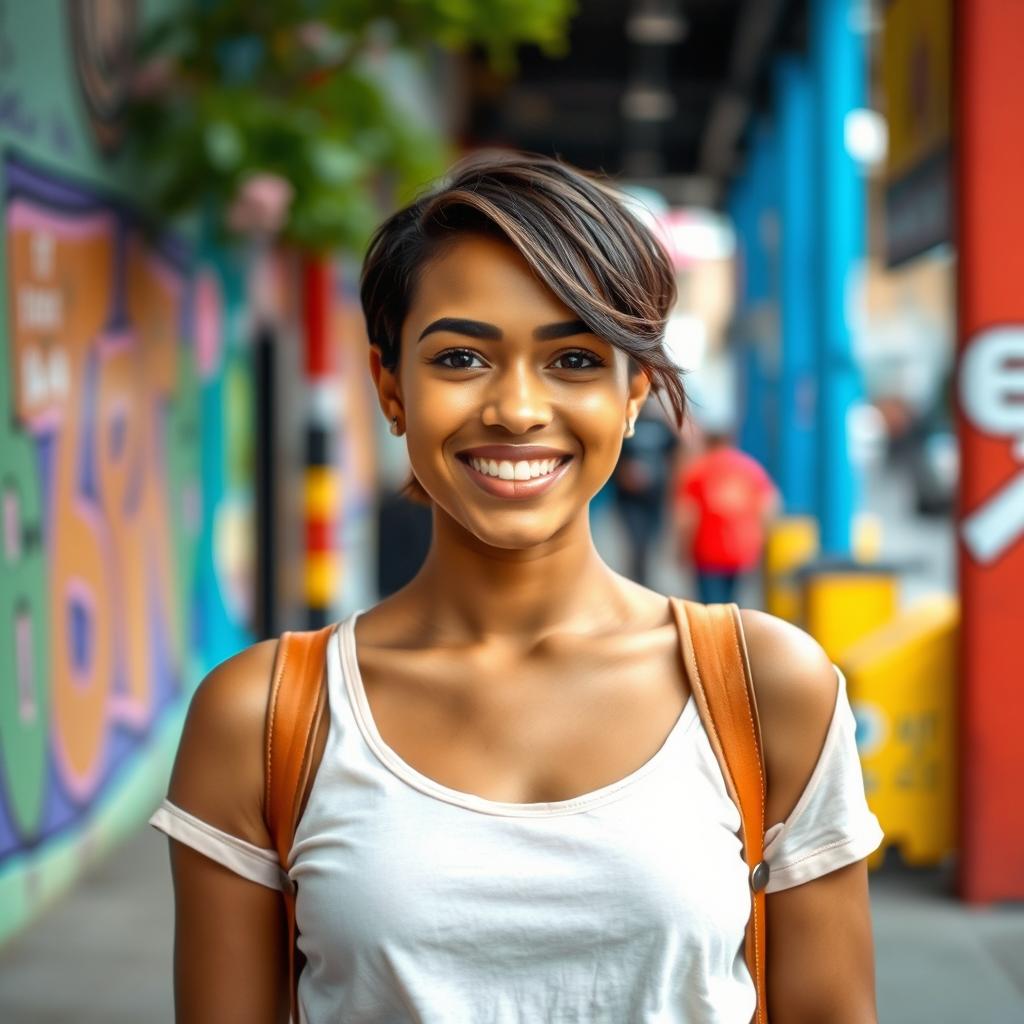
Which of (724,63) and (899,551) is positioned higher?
(724,63)

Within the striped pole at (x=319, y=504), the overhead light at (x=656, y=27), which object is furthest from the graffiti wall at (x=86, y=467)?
the overhead light at (x=656, y=27)

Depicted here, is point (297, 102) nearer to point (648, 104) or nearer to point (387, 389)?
point (387, 389)

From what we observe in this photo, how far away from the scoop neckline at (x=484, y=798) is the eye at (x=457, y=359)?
381 mm

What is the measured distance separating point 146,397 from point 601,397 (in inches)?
211

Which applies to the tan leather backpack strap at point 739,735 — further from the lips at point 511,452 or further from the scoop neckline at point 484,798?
the lips at point 511,452

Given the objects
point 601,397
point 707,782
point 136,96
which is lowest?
point 707,782

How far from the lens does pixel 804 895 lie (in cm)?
177

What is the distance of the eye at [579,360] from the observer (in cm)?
176

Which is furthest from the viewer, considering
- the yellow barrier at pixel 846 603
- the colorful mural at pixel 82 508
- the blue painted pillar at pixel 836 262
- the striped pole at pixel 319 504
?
the blue painted pillar at pixel 836 262

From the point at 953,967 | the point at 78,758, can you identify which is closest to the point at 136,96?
the point at 78,758

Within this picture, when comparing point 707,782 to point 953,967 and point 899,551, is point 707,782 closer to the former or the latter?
point 953,967

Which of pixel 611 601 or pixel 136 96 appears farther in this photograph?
pixel 136 96

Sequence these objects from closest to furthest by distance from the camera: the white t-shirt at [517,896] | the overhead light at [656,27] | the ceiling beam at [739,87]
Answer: the white t-shirt at [517,896] → the ceiling beam at [739,87] → the overhead light at [656,27]

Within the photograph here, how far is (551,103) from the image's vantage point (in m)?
21.1
